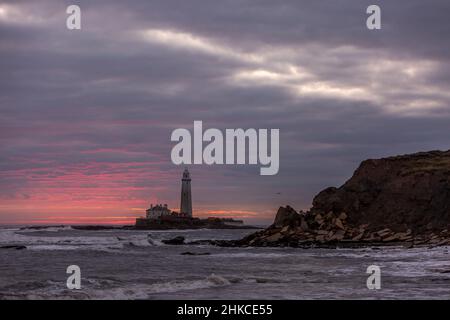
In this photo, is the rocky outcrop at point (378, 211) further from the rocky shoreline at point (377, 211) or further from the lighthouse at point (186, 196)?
the lighthouse at point (186, 196)

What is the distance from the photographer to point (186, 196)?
151000 millimetres

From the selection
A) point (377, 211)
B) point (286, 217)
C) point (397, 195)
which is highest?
point (397, 195)

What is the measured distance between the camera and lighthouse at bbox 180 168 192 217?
146m

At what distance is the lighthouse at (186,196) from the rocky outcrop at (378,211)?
80.6 metres

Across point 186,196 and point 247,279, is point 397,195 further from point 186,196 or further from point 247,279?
point 186,196

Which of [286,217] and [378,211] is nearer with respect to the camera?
[378,211]

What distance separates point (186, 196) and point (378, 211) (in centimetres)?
9495

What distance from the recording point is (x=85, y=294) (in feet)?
70.1

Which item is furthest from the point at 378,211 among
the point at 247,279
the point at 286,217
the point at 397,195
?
the point at 247,279
